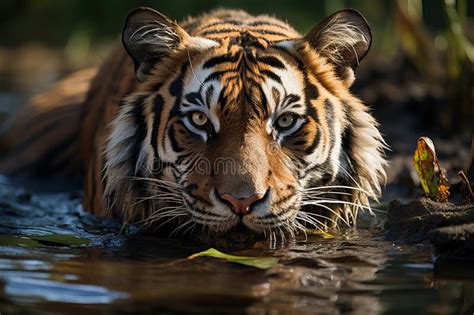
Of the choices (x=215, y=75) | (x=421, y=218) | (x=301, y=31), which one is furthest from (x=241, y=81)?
(x=301, y=31)

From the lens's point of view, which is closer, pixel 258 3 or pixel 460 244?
pixel 460 244

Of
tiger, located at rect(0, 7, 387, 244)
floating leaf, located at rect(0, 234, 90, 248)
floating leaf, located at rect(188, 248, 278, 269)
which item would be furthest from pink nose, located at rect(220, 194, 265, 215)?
floating leaf, located at rect(0, 234, 90, 248)

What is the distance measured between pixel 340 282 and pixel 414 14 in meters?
4.48

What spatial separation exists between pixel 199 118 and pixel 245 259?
2.45 feet

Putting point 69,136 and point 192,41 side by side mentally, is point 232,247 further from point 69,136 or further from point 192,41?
point 69,136

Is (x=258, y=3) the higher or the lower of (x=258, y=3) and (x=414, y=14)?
the higher

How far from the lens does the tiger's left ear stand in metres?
4.46

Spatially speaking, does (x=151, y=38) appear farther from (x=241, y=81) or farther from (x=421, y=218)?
(x=421, y=218)

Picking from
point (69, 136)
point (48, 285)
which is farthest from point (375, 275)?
point (69, 136)

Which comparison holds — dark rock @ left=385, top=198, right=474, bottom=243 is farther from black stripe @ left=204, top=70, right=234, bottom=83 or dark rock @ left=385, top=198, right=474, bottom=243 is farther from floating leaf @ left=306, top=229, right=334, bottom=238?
black stripe @ left=204, top=70, right=234, bottom=83

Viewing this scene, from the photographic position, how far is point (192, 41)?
14.8 ft

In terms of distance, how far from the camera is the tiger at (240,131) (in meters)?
3.95

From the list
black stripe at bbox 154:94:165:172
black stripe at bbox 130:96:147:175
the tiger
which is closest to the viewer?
the tiger

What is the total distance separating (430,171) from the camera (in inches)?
167
